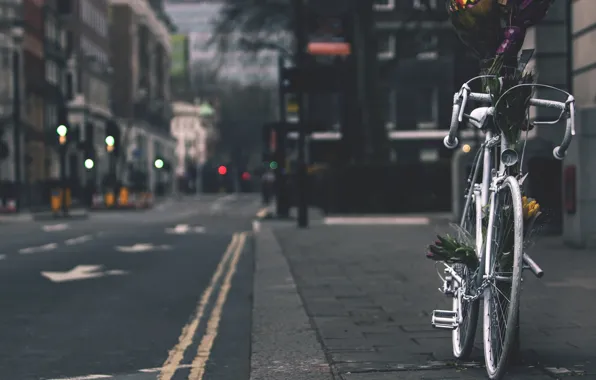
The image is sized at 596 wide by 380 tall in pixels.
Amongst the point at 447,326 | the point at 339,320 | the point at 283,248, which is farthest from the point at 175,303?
the point at 283,248

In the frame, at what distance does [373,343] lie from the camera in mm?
7766

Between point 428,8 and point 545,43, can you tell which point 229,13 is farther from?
point 545,43

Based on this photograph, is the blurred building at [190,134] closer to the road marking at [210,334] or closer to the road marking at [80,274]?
the road marking at [80,274]

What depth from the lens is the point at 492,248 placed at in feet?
19.3

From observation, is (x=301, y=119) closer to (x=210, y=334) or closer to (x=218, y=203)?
(x=210, y=334)

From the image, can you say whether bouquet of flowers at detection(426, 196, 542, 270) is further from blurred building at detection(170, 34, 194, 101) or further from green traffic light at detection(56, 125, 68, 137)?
blurred building at detection(170, 34, 194, 101)

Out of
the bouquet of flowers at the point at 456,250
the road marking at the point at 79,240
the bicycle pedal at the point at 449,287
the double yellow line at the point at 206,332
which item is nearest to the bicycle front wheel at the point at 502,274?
the bouquet of flowers at the point at 456,250

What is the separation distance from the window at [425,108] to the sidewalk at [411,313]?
166 feet

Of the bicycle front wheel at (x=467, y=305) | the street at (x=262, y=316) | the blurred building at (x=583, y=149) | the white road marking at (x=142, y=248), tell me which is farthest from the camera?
the white road marking at (x=142, y=248)

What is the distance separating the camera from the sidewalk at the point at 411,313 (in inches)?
257

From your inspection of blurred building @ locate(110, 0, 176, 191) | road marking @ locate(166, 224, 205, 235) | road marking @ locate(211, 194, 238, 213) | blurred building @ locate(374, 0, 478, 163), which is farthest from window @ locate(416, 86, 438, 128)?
road marking @ locate(166, 224, 205, 235)

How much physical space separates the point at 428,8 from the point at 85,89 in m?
54.5

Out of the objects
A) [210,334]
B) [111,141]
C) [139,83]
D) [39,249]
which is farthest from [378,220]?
[139,83]

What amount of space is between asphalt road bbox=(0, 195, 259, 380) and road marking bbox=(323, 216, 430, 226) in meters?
9.42
